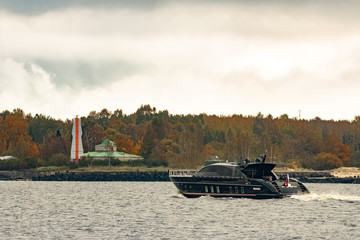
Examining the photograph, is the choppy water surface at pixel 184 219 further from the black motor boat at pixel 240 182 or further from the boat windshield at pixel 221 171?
the boat windshield at pixel 221 171

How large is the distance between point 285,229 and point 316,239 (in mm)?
6201

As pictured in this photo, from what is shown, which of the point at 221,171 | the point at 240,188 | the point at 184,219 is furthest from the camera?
the point at 221,171

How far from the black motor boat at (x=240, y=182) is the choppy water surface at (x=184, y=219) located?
52.7 inches

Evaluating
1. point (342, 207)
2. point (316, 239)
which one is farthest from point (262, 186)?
point (316, 239)

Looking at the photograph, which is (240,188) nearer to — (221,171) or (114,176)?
(221,171)

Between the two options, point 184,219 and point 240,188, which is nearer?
point 184,219

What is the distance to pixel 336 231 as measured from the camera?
53.4 m

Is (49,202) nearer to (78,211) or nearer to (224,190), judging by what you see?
(78,211)

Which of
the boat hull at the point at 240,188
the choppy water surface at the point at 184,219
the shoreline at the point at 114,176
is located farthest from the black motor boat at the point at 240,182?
the shoreline at the point at 114,176

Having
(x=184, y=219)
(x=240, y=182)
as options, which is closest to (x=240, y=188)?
(x=240, y=182)

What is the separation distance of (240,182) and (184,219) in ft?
53.1

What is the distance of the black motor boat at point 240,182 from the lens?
75812 millimetres

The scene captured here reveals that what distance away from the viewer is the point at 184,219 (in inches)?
2438

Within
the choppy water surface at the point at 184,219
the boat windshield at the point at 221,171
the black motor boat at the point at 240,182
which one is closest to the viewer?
the choppy water surface at the point at 184,219
